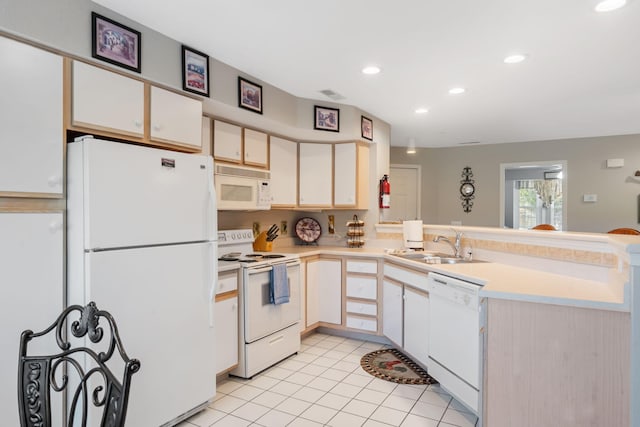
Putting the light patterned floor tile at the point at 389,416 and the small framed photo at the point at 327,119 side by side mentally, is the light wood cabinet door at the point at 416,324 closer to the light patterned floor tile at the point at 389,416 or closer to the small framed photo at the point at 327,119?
the light patterned floor tile at the point at 389,416

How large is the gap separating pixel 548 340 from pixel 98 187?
226cm

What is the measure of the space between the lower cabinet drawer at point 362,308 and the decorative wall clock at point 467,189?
3.56m

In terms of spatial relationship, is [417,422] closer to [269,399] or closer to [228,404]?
[269,399]

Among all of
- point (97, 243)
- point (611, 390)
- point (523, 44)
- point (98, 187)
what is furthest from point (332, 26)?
point (611, 390)

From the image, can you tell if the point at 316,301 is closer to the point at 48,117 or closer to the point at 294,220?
the point at 294,220

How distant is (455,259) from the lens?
328cm

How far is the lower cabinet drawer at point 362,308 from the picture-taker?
12.2 ft

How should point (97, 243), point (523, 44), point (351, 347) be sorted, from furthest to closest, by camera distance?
point (351, 347)
point (523, 44)
point (97, 243)

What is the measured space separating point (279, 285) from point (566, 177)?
5081 millimetres

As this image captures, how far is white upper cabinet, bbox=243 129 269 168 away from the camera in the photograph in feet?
11.3

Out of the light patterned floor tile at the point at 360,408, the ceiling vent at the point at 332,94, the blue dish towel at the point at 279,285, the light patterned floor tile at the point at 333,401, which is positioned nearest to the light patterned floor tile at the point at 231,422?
the light patterned floor tile at the point at 333,401

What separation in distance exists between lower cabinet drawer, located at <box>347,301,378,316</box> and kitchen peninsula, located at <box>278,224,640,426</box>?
1534 millimetres

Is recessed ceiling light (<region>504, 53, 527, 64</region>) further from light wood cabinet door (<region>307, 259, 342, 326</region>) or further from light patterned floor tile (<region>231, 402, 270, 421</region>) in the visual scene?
light patterned floor tile (<region>231, 402, 270, 421</region>)

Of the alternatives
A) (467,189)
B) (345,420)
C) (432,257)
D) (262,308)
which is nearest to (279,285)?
(262,308)
